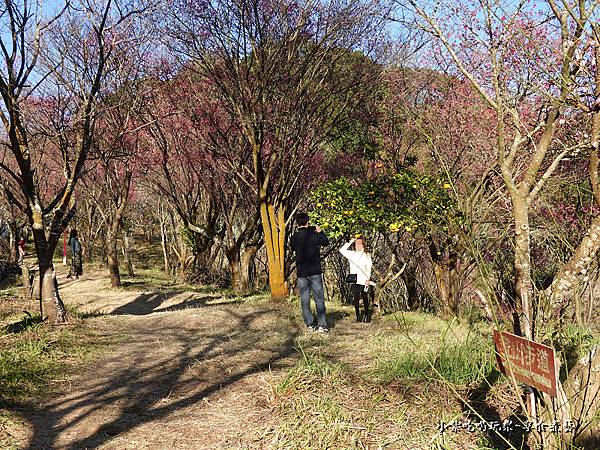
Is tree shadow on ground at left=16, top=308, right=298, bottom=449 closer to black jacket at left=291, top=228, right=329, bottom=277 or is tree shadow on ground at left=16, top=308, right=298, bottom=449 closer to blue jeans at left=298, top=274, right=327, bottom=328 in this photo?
blue jeans at left=298, top=274, right=327, bottom=328

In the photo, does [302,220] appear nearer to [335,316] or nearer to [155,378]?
[335,316]

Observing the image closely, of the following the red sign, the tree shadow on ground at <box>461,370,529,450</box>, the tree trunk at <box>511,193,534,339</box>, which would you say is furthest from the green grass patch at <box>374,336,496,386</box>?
the red sign

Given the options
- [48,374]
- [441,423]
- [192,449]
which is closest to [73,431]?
[192,449]

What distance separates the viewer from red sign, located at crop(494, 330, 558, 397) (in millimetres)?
2467

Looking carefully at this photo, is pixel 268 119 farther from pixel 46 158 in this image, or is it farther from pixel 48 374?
pixel 46 158

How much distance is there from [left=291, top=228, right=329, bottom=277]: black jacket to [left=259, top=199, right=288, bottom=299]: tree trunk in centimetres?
387

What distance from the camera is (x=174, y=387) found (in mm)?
5070

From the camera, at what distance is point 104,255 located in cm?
2711

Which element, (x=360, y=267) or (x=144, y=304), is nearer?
(x=360, y=267)

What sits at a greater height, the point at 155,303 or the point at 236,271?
the point at 236,271

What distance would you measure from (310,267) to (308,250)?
225 mm

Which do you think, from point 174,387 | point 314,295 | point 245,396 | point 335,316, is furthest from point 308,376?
point 335,316

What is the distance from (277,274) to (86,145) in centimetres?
456

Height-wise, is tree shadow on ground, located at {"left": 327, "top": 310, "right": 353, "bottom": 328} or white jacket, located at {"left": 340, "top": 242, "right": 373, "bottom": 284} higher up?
white jacket, located at {"left": 340, "top": 242, "right": 373, "bottom": 284}
